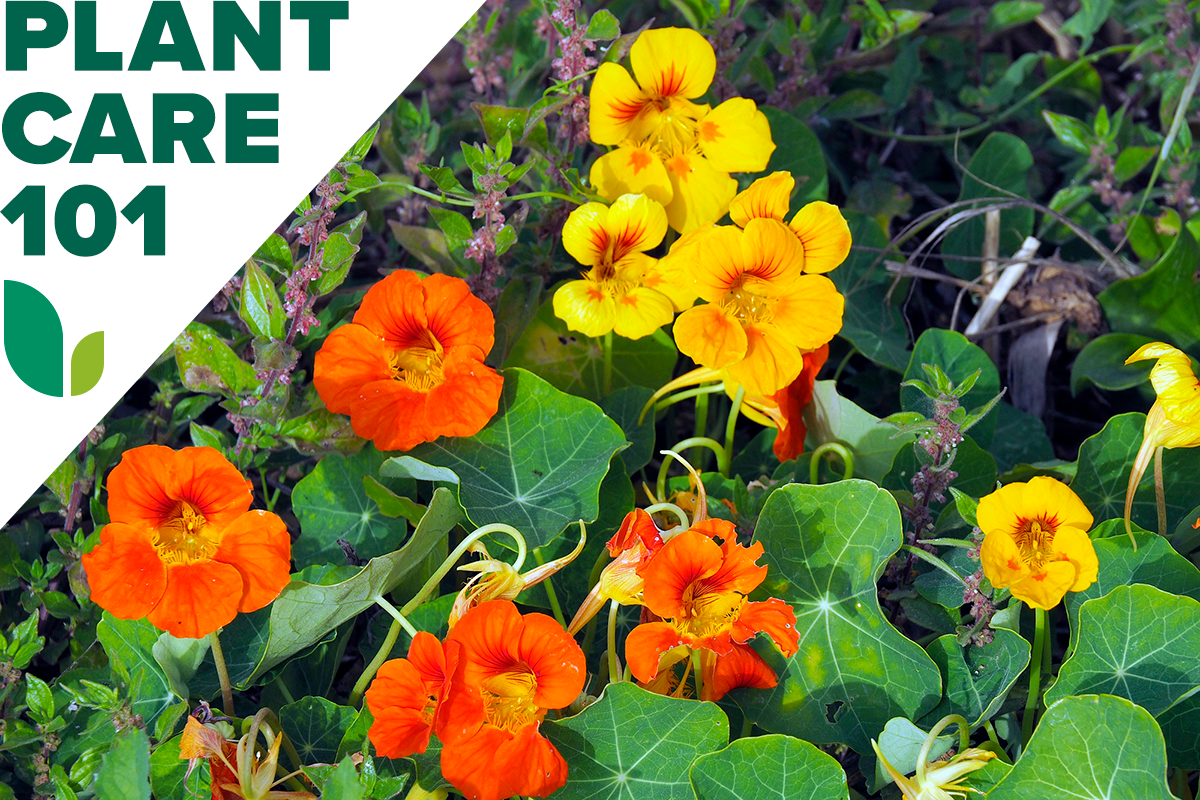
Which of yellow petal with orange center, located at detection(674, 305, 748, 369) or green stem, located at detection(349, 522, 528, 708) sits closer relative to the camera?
green stem, located at detection(349, 522, 528, 708)

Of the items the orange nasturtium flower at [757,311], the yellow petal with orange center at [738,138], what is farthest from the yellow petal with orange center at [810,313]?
the yellow petal with orange center at [738,138]

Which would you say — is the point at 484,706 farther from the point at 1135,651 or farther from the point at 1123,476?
the point at 1123,476

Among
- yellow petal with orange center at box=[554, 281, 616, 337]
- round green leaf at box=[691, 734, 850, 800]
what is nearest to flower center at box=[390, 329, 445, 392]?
yellow petal with orange center at box=[554, 281, 616, 337]

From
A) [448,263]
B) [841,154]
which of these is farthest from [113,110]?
[841,154]

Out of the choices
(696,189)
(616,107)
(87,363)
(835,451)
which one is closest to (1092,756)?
(835,451)

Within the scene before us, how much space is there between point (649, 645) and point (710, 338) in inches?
15.9

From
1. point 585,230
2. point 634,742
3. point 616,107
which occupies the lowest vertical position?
point 634,742

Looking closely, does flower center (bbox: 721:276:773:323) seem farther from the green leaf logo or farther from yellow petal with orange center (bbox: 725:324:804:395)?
the green leaf logo

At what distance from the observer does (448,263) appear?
1.57 metres

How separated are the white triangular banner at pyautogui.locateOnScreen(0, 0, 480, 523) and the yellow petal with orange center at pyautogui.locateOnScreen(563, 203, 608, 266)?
0.38 metres

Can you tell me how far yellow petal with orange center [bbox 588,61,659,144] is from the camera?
1361 millimetres

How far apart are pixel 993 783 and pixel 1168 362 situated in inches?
20.3

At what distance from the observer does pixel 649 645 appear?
41.4 inches

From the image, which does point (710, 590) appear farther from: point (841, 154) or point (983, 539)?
point (841, 154)
